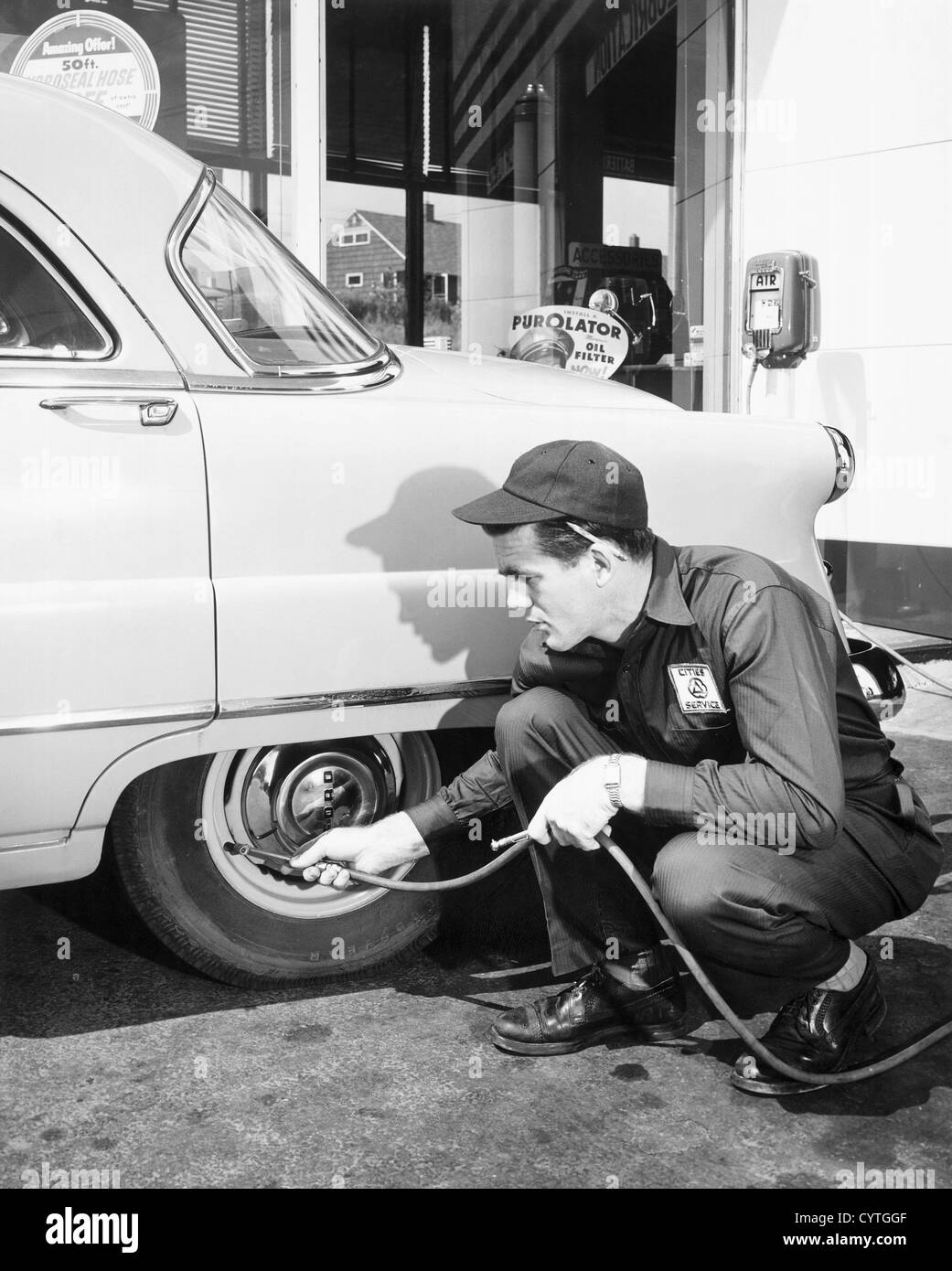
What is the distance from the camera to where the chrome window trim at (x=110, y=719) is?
8.11 ft

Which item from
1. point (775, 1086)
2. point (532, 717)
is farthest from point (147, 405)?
point (775, 1086)

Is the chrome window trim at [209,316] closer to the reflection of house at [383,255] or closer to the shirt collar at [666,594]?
the shirt collar at [666,594]

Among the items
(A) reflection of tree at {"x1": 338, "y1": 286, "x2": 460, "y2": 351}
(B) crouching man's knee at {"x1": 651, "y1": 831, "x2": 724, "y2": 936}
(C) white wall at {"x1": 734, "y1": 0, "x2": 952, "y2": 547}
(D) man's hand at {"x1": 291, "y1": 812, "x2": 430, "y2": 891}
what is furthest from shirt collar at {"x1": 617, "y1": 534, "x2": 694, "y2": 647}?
(A) reflection of tree at {"x1": 338, "y1": 286, "x2": 460, "y2": 351}

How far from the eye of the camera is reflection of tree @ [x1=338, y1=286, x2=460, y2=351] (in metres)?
8.60

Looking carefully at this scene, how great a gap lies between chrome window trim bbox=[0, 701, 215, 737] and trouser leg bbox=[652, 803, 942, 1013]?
94 centimetres

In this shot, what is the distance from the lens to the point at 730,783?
235 centimetres

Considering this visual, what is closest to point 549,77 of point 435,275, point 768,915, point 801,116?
point 435,275

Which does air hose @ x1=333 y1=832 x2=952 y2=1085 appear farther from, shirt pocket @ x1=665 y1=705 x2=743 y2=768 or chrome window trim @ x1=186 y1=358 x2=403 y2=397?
chrome window trim @ x1=186 y1=358 x2=403 y2=397

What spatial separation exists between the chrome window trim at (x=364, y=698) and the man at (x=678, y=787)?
15 cm

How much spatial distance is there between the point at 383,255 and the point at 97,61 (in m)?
2.39
